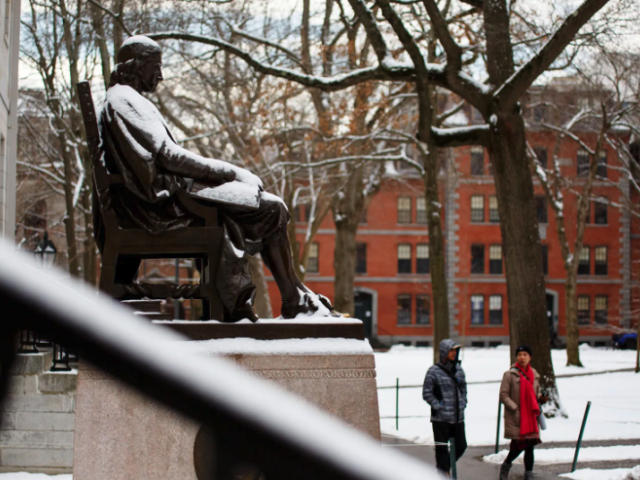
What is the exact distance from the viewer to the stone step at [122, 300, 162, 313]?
19.5ft

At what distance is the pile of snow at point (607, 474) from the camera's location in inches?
393

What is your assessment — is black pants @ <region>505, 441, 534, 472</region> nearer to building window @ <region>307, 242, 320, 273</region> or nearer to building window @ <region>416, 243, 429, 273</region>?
building window @ <region>307, 242, 320, 273</region>

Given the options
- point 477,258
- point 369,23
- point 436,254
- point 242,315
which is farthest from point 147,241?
point 477,258

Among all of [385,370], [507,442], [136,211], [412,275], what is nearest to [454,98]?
[385,370]

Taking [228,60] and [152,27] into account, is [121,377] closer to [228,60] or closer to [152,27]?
[152,27]

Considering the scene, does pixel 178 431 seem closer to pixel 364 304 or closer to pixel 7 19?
pixel 7 19

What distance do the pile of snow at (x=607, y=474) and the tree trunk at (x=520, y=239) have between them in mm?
4663

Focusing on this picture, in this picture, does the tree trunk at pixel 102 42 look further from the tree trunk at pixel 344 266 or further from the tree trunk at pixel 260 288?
the tree trunk at pixel 344 266

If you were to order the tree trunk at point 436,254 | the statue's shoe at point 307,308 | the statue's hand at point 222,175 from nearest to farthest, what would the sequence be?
the statue's hand at point 222,175, the statue's shoe at point 307,308, the tree trunk at point 436,254

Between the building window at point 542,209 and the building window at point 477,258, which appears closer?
the building window at point 542,209

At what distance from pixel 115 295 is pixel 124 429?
1050 mm

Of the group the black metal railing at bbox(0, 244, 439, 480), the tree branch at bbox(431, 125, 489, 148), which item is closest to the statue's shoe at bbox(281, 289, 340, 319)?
the black metal railing at bbox(0, 244, 439, 480)

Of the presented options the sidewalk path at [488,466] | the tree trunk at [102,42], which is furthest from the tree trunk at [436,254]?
the sidewalk path at [488,466]

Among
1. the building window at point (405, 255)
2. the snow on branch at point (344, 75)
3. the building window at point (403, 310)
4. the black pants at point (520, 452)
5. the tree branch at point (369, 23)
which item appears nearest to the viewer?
the black pants at point (520, 452)
